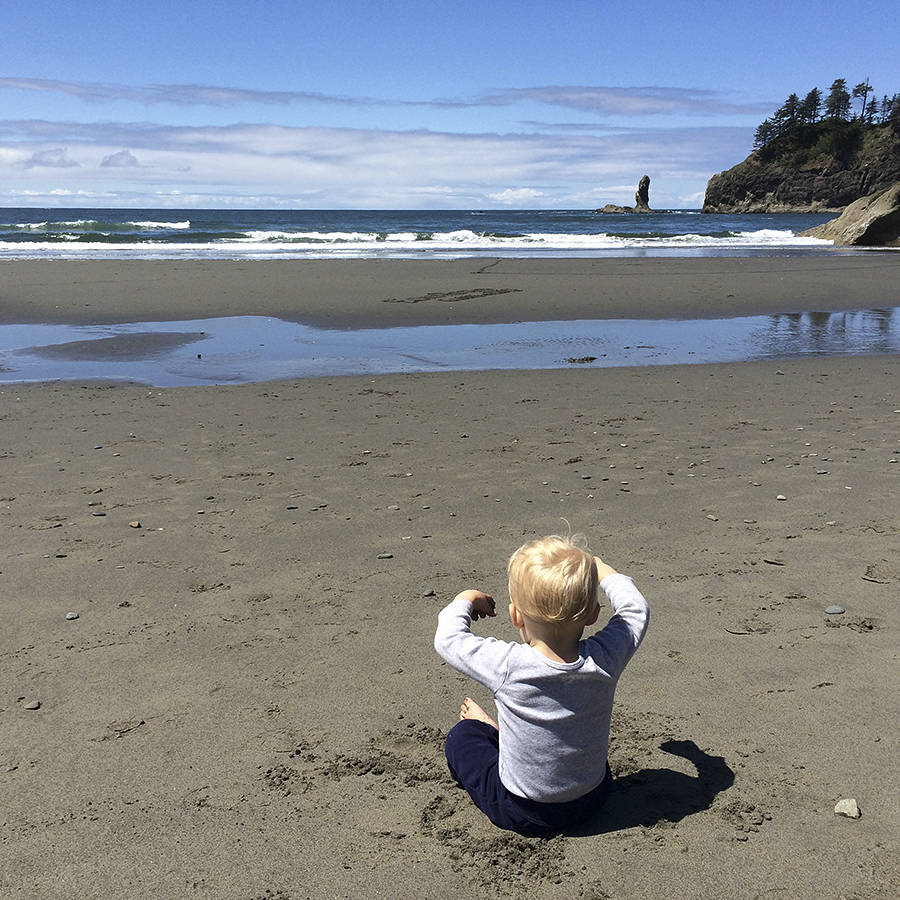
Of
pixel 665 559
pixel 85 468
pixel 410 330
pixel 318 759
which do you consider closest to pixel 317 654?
pixel 318 759

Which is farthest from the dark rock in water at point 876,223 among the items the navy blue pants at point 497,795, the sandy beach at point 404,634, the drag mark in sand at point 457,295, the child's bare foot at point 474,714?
the navy blue pants at point 497,795

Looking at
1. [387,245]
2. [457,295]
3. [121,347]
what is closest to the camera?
[121,347]

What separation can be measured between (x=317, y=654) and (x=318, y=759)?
72cm

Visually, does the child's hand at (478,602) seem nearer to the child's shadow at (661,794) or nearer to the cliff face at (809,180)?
the child's shadow at (661,794)

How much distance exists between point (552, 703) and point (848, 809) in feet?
3.09

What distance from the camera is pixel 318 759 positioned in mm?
2979

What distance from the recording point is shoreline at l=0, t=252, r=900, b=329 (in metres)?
15.0

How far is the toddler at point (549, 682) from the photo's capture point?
2471 mm

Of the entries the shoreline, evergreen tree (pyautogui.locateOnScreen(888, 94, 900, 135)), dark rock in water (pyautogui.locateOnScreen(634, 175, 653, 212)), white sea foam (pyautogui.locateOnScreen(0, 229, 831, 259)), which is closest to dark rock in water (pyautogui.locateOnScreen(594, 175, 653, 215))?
dark rock in water (pyautogui.locateOnScreen(634, 175, 653, 212))

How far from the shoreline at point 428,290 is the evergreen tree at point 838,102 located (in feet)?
339

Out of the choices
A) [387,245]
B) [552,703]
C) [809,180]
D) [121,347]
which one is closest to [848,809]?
[552,703]

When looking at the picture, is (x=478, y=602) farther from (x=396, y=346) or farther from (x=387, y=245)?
(x=387, y=245)

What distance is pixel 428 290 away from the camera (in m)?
17.9

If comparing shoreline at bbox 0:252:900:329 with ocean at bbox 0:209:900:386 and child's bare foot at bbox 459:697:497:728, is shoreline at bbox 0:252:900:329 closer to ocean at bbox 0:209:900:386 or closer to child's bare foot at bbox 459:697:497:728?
ocean at bbox 0:209:900:386
